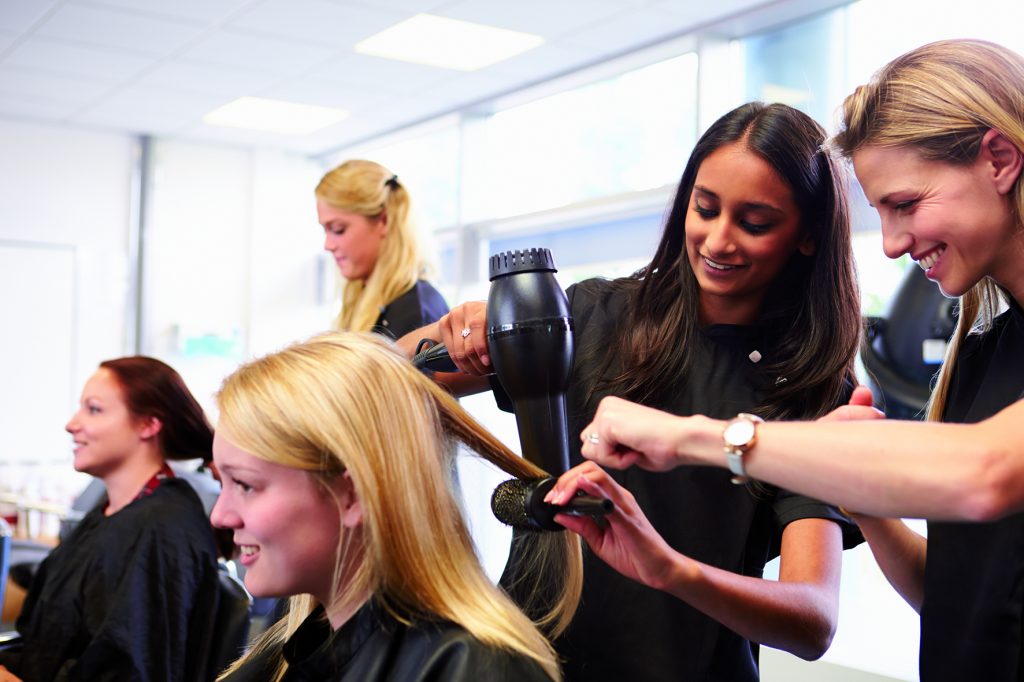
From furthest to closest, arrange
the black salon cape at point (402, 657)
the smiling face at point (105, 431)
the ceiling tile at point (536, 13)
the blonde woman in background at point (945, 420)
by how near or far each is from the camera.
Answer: the ceiling tile at point (536, 13) → the smiling face at point (105, 431) → the black salon cape at point (402, 657) → the blonde woman in background at point (945, 420)

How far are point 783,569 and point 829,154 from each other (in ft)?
1.76

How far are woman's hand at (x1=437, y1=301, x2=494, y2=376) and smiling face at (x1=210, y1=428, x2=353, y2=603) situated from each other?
21 cm

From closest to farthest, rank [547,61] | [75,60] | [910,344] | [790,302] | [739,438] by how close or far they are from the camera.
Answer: [739,438], [790,302], [910,344], [547,61], [75,60]

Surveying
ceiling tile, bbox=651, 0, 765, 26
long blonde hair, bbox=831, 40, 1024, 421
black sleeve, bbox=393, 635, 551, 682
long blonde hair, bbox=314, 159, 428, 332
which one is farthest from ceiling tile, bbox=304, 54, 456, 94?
black sleeve, bbox=393, 635, 551, 682

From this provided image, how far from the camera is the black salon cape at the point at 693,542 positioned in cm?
140

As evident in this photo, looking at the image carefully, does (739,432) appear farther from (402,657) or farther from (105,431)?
(105,431)

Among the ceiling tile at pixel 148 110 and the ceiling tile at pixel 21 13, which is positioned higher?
the ceiling tile at pixel 21 13

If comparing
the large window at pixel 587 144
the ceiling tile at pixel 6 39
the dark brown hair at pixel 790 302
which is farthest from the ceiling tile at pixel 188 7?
the dark brown hair at pixel 790 302

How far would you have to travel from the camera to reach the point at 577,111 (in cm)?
600

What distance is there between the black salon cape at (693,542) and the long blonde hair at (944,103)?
348 millimetres

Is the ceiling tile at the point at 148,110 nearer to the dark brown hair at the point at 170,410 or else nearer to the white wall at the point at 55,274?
the white wall at the point at 55,274

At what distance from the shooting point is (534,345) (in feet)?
3.81

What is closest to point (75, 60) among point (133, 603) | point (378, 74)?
point (378, 74)

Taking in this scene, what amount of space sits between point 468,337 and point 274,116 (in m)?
5.97
